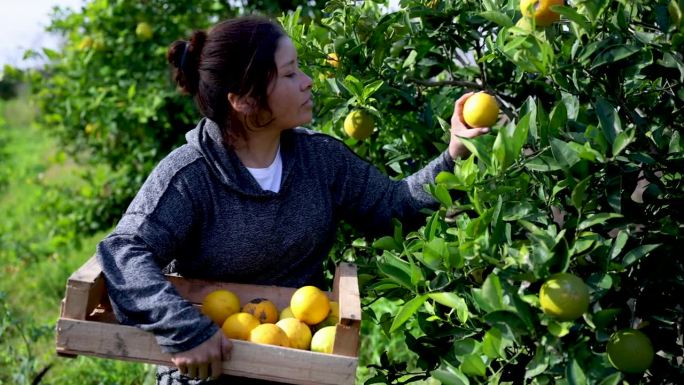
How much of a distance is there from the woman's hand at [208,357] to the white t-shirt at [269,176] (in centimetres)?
42

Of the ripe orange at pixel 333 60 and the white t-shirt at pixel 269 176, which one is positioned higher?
the ripe orange at pixel 333 60

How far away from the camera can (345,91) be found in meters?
2.12

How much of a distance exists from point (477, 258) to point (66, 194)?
4.38m

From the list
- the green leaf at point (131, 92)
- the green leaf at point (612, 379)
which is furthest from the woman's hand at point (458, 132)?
the green leaf at point (131, 92)

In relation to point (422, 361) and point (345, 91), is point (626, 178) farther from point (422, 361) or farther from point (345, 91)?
point (345, 91)

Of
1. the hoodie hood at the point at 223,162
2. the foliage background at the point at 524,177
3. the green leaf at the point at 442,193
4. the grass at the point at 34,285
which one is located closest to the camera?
the foliage background at the point at 524,177

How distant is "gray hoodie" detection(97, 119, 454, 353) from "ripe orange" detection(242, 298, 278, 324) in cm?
13

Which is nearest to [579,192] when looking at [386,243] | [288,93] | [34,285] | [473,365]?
[473,365]

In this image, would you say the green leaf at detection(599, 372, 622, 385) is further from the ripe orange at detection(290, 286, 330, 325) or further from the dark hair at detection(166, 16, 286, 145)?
the dark hair at detection(166, 16, 286, 145)

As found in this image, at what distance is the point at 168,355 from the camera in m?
1.68

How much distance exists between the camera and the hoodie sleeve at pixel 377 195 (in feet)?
6.80

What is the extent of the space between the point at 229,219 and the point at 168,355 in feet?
1.17

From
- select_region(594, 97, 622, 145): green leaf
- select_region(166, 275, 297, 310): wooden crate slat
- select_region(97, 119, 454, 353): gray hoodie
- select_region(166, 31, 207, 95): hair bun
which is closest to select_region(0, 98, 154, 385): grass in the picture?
select_region(166, 275, 297, 310): wooden crate slat

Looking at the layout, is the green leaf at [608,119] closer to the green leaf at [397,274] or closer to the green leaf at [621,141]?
the green leaf at [621,141]
